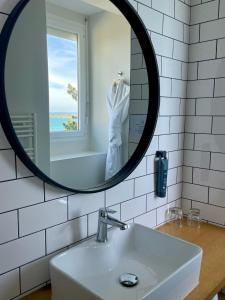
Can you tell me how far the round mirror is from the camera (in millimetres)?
827

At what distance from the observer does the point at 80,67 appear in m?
1.03

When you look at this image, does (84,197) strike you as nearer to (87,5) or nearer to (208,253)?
(208,253)

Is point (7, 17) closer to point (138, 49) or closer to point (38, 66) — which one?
point (38, 66)

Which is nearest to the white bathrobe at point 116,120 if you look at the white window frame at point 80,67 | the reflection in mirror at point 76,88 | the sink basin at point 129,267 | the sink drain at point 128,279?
the reflection in mirror at point 76,88

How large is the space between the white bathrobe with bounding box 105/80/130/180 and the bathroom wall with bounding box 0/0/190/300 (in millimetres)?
91

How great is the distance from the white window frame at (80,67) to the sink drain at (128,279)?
55cm

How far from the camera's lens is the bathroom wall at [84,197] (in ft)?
2.79

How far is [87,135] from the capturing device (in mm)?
1082

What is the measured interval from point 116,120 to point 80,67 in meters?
0.30

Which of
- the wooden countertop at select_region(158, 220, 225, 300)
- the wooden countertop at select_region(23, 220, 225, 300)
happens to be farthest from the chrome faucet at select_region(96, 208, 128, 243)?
the wooden countertop at select_region(158, 220, 225, 300)

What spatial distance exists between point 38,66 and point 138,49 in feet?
1.75

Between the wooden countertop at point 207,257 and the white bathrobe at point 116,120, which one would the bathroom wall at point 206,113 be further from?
the white bathrobe at point 116,120

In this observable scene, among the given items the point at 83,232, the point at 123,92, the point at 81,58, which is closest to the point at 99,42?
the point at 81,58

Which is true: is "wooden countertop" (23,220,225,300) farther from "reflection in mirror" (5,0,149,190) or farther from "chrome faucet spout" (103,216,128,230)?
"reflection in mirror" (5,0,149,190)
